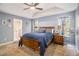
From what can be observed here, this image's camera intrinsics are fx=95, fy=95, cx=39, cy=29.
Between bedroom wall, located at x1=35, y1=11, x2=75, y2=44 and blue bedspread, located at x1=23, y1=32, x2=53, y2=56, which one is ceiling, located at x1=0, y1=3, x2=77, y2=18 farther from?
blue bedspread, located at x1=23, y1=32, x2=53, y2=56

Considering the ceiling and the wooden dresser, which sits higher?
the ceiling

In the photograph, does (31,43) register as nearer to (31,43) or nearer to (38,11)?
(31,43)

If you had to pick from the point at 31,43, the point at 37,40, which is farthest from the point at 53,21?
→ the point at 31,43

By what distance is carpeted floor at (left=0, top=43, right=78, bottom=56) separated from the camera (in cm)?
207

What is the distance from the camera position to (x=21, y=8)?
213 centimetres

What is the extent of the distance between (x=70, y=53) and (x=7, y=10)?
1.66 meters

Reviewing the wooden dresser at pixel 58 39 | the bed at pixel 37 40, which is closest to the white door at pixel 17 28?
the bed at pixel 37 40

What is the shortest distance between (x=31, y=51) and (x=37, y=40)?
289mm

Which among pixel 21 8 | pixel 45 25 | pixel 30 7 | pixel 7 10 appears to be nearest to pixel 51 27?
pixel 45 25

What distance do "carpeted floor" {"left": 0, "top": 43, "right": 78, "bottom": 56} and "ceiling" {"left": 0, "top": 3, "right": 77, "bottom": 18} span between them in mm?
718

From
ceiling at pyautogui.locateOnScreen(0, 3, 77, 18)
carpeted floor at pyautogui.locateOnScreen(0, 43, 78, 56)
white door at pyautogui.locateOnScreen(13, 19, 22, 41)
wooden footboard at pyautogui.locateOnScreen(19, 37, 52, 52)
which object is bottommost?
carpeted floor at pyautogui.locateOnScreen(0, 43, 78, 56)

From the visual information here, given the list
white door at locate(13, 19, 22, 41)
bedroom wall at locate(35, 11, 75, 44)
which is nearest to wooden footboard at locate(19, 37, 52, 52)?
white door at locate(13, 19, 22, 41)

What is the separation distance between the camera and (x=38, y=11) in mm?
2135

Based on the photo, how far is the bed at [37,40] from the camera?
6.74 feet
